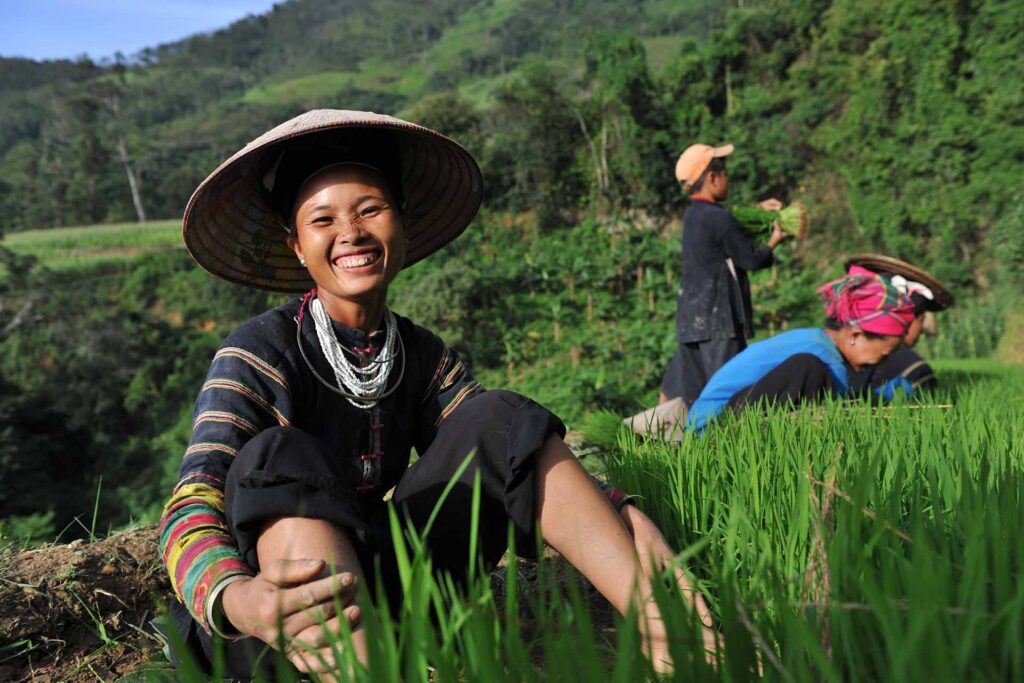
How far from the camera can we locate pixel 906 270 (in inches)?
144

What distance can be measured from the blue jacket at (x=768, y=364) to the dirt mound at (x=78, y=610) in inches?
78.5

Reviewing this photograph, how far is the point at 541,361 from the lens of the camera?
1340 cm

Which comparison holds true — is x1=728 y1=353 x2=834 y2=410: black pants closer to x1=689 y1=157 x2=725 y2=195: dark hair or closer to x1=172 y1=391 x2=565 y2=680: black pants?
x1=689 y1=157 x2=725 y2=195: dark hair

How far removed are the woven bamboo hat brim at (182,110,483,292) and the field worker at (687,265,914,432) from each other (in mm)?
1299

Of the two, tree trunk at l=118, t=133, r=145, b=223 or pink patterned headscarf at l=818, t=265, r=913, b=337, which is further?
tree trunk at l=118, t=133, r=145, b=223

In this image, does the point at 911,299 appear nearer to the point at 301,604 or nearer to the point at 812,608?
the point at 812,608

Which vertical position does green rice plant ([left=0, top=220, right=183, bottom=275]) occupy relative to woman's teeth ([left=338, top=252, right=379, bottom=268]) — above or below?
above

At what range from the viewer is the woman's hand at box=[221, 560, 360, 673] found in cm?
91

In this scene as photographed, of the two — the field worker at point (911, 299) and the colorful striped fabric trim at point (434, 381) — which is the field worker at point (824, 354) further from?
the colorful striped fabric trim at point (434, 381)

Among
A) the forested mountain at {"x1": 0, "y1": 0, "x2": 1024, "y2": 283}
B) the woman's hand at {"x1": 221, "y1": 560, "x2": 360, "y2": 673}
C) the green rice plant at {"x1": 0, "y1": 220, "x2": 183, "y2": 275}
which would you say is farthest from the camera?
the green rice plant at {"x1": 0, "y1": 220, "x2": 183, "y2": 275}

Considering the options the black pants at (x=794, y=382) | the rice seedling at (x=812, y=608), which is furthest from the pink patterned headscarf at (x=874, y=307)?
the rice seedling at (x=812, y=608)

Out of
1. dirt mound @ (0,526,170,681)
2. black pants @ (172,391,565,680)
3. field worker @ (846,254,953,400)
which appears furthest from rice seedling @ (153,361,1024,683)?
field worker @ (846,254,953,400)

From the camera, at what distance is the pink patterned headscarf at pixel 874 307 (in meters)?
2.79

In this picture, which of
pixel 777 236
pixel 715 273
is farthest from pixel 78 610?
pixel 777 236
